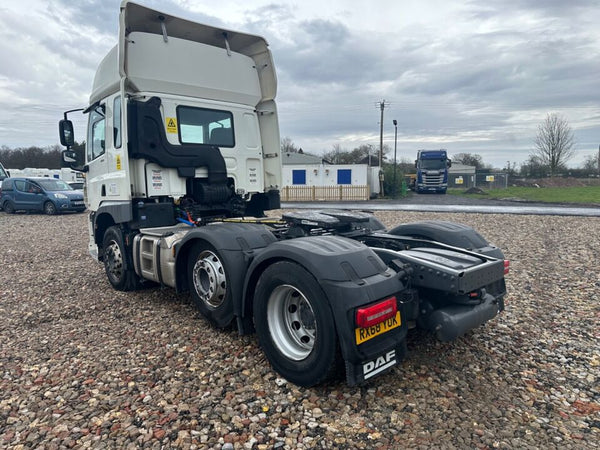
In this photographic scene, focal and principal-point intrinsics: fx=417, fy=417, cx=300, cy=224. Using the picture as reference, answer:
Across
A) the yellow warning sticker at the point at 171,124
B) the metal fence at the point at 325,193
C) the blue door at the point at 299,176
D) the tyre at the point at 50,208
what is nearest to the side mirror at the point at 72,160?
the yellow warning sticker at the point at 171,124

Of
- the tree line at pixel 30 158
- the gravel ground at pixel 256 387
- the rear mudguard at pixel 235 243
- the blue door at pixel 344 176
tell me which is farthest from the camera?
the tree line at pixel 30 158

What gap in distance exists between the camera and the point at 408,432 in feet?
8.57

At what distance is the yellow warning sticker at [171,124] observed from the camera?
17.6 feet

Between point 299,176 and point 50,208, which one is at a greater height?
point 299,176

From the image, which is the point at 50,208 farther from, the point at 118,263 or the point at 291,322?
the point at 291,322

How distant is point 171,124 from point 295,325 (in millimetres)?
3332

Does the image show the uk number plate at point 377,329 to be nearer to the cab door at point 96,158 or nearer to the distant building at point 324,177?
the cab door at point 96,158

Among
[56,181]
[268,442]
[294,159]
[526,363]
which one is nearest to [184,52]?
[268,442]

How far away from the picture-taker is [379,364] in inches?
115

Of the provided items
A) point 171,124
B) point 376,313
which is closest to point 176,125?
point 171,124

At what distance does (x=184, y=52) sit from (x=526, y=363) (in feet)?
17.3

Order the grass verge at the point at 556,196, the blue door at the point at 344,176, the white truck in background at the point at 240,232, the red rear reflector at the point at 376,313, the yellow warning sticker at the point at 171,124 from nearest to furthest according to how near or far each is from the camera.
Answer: the red rear reflector at the point at 376,313
the white truck in background at the point at 240,232
the yellow warning sticker at the point at 171,124
the grass verge at the point at 556,196
the blue door at the point at 344,176

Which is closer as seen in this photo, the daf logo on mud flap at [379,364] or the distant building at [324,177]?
the daf logo on mud flap at [379,364]

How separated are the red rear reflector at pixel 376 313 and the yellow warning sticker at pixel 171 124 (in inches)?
150
